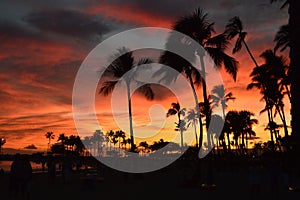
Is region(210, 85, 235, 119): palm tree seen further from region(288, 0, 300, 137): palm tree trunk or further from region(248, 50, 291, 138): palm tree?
region(288, 0, 300, 137): palm tree trunk

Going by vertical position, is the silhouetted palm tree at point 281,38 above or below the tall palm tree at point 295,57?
above

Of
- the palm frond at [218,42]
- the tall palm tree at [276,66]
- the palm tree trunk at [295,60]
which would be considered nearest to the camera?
the palm tree trunk at [295,60]

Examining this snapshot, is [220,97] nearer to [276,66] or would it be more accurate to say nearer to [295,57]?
[276,66]

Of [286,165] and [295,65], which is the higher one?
[295,65]

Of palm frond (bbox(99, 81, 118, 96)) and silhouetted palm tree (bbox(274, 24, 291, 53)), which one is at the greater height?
silhouetted palm tree (bbox(274, 24, 291, 53))

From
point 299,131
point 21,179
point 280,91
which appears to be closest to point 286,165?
point 299,131

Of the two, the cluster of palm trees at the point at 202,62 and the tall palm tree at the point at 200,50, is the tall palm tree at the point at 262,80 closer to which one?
the cluster of palm trees at the point at 202,62

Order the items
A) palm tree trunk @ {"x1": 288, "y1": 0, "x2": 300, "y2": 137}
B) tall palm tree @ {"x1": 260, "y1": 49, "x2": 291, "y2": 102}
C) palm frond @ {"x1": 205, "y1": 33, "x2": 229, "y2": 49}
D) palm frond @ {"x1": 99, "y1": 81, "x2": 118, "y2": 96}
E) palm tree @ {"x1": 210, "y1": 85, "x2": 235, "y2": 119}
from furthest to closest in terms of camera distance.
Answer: palm tree @ {"x1": 210, "y1": 85, "x2": 235, "y2": 119}
tall palm tree @ {"x1": 260, "y1": 49, "x2": 291, "y2": 102}
palm frond @ {"x1": 99, "y1": 81, "x2": 118, "y2": 96}
palm frond @ {"x1": 205, "y1": 33, "x2": 229, "y2": 49}
palm tree trunk @ {"x1": 288, "y1": 0, "x2": 300, "y2": 137}

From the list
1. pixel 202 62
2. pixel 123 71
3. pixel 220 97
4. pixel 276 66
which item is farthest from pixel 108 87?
pixel 220 97

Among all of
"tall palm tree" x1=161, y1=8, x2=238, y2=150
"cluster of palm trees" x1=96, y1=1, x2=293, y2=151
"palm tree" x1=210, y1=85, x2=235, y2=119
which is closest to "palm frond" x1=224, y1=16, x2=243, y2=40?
"cluster of palm trees" x1=96, y1=1, x2=293, y2=151

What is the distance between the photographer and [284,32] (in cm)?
3956

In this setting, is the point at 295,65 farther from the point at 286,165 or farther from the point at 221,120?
the point at 221,120

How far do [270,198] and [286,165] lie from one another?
5.98m

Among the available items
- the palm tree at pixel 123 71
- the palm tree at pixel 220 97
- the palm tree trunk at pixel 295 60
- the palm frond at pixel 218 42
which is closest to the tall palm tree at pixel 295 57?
the palm tree trunk at pixel 295 60
